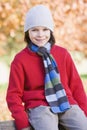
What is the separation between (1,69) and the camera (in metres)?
4.72

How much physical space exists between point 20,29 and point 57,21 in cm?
38

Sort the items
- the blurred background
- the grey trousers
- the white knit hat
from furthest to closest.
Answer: the blurred background, the white knit hat, the grey trousers

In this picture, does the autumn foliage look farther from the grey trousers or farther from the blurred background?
the grey trousers

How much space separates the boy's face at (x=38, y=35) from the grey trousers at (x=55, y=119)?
0.44 m

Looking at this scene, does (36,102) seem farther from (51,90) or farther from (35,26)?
(35,26)

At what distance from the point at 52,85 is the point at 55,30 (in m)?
1.65

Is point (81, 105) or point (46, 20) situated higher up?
point (46, 20)

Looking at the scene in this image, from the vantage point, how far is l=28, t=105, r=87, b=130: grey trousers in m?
3.06

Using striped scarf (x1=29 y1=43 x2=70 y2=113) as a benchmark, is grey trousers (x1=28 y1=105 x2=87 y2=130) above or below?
below

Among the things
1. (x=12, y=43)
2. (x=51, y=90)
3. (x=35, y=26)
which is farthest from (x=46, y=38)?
(x=12, y=43)

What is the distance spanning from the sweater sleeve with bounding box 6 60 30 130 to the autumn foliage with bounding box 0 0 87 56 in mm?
1528

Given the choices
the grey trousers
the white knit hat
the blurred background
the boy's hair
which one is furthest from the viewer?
the blurred background

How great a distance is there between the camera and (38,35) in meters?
3.24

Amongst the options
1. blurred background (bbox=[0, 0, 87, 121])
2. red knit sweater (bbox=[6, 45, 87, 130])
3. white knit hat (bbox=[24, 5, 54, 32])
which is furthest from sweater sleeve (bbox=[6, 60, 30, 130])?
blurred background (bbox=[0, 0, 87, 121])
